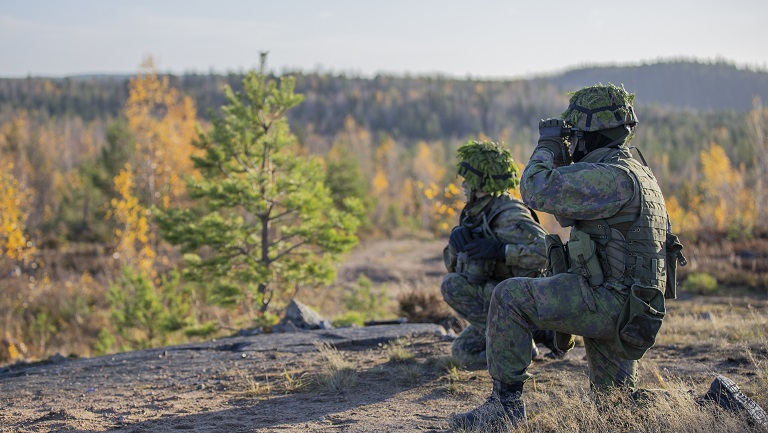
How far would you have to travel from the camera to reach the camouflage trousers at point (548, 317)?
3.97 meters

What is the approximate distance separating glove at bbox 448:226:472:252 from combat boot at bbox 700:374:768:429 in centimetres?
251

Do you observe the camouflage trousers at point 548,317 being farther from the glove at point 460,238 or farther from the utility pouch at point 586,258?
the glove at point 460,238

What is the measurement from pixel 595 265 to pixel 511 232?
189 centimetres

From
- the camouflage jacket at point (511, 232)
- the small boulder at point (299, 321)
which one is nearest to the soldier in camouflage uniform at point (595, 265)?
the camouflage jacket at point (511, 232)

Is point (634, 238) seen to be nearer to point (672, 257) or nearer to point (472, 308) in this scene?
point (672, 257)

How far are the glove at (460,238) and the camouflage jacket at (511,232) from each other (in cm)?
10

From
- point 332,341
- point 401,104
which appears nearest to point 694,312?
point 332,341

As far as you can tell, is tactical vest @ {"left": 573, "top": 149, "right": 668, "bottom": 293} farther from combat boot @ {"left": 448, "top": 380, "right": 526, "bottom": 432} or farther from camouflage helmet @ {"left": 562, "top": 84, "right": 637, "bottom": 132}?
combat boot @ {"left": 448, "top": 380, "right": 526, "bottom": 432}

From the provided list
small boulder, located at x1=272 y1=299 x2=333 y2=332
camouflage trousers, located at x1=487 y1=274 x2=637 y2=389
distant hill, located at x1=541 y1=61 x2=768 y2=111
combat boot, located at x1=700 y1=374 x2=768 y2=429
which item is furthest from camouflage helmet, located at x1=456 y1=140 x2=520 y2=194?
Answer: distant hill, located at x1=541 y1=61 x2=768 y2=111

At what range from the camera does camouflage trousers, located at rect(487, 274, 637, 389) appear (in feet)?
13.0

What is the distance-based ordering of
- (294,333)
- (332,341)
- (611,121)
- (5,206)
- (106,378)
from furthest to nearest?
1. (5,206)
2. (294,333)
3. (332,341)
4. (106,378)
5. (611,121)

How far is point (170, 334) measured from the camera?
12789mm

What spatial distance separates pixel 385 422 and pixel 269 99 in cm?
832

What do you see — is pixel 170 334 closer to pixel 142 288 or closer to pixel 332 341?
pixel 142 288
